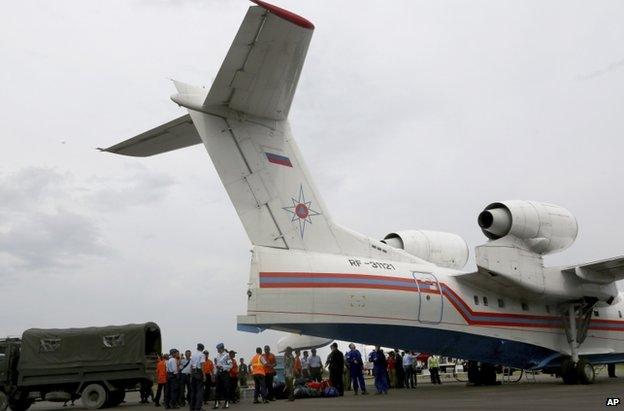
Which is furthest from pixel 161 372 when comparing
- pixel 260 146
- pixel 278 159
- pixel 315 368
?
pixel 260 146

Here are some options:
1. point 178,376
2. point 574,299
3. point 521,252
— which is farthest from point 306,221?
point 574,299

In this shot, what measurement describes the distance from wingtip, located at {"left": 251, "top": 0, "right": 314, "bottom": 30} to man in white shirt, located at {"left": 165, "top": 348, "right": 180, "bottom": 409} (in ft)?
22.8

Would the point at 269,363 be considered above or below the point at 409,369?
above

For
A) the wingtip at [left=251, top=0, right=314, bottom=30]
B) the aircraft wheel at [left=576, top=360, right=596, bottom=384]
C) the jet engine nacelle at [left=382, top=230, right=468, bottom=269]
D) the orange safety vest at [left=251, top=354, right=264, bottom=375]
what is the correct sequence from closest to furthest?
1. the wingtip at [left=251, top=0, right=314, bottom=30]
2. the orange safety vest at [left=251, top=354, right=264, bottom=375]
3. the aircraft wheel at [left=576, top=360, right=596, bottom=384]
4. the jet engine nacelle at [left=382, top=230, right=468, bottom=269]

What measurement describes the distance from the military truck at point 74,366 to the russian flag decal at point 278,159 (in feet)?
18.2

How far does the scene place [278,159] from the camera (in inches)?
458

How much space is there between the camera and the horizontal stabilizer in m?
11.7

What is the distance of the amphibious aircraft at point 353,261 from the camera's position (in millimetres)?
10375

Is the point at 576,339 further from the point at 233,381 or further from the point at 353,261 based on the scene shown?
the point at 233,381

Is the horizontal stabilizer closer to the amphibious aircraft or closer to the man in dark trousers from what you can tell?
the amphibious aircraft

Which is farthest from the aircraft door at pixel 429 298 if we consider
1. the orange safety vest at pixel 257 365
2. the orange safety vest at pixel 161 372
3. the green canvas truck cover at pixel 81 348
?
the green canvas truck cover at pixel 81 348

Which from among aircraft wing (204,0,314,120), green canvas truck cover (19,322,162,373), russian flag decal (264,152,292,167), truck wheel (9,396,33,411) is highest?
aircraft wing (204,0,314,120)

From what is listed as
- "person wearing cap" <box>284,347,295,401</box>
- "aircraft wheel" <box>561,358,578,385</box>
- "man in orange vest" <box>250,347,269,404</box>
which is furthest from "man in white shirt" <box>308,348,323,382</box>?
"aircraft wheel" <box>561,358,578,385</box>

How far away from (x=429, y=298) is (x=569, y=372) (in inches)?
192
